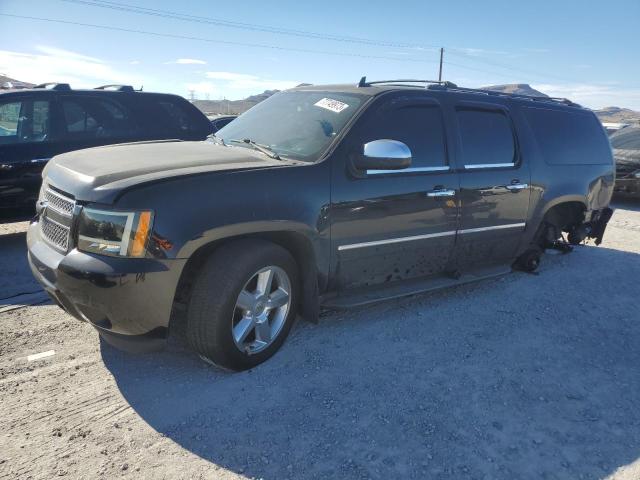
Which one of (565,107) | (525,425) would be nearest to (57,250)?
(525,425)

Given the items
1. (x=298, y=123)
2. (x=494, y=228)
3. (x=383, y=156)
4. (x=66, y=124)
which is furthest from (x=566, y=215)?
(x=66, y=124)

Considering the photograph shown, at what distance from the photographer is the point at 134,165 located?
3.05 meters

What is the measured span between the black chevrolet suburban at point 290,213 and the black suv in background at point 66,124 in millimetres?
2666

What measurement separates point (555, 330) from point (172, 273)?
325 centimetres

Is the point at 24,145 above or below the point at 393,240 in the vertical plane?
above

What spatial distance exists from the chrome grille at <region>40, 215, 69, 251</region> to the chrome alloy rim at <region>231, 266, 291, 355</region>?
3.58ft

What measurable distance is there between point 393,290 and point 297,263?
2.94 feet

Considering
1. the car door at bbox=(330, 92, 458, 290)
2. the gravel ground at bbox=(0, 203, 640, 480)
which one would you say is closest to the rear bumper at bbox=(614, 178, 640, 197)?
the gravel ground at bbox=(0, 203, 640, 480)

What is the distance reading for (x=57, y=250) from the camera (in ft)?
9.78

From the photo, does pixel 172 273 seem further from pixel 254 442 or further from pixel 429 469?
pixel 429 469

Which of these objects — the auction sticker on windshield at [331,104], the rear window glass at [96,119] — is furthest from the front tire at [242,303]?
the rear window glass at [96,119]

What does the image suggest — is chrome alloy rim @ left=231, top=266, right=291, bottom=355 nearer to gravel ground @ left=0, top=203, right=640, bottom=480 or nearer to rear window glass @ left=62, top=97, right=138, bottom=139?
gravel ground @ left=0, top=203, right=640, bottom=480

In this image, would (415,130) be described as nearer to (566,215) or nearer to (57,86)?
(566,215)

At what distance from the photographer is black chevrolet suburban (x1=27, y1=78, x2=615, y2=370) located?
2.74 m
